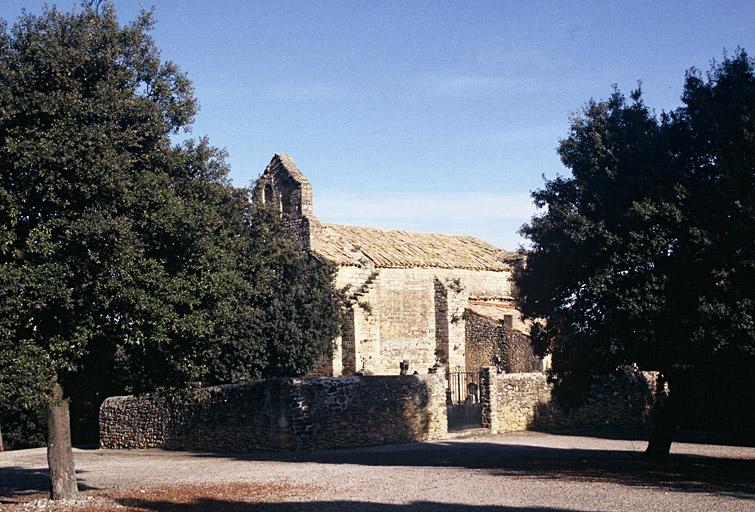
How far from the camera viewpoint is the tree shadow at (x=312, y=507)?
15.7 meters

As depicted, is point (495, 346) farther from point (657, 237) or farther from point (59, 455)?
point (59, 455)

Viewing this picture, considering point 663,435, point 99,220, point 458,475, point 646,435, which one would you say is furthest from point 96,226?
point 646,435

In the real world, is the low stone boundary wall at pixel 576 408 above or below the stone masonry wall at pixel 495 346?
below

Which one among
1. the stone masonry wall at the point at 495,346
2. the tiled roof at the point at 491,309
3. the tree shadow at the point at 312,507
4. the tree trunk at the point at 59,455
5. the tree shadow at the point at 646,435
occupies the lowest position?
the tree shadow at the point at 646,435

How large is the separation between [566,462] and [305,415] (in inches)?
374

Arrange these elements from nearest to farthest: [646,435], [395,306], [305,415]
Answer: [305,415]
[646,435]
[395,306]

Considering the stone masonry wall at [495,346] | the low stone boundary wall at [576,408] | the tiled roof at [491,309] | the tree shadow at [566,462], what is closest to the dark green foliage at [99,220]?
the tree shadow at [566,462]

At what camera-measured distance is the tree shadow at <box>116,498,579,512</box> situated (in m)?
15.7

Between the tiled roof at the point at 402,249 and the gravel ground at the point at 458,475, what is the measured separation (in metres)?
14.2

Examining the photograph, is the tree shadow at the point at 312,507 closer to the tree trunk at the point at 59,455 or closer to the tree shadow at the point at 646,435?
the tree trunk at the point at 59,455

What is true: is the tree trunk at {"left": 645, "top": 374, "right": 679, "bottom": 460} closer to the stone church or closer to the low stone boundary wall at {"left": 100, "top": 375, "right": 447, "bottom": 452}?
the low stone boundary wall at {"left": 100, "top": 375, "right": 447, "bottom": 452}

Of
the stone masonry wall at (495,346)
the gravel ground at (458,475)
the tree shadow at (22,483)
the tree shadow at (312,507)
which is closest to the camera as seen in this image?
the tree shadow at (312,507)

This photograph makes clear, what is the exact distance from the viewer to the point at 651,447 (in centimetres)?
2452

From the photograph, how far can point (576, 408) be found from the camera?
37.1 m
